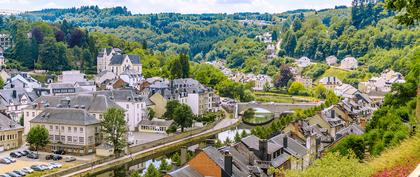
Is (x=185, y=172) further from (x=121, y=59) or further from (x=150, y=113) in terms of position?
(x=121, y=59)

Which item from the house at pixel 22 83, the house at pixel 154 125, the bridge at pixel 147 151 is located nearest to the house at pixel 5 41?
the house at pixel 22 83

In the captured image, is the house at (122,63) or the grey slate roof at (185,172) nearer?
the grey slate roof at (185,172)

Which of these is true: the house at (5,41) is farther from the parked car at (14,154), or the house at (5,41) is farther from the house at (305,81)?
the parked car at (14,154)

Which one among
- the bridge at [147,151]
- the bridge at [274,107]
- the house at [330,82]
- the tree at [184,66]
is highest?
the tree at [184,66]

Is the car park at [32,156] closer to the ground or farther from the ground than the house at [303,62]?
closer to the ground

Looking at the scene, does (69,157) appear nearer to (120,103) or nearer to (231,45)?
(120,103)

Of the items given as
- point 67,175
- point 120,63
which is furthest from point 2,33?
point 67,175

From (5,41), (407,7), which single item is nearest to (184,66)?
(5,41)
